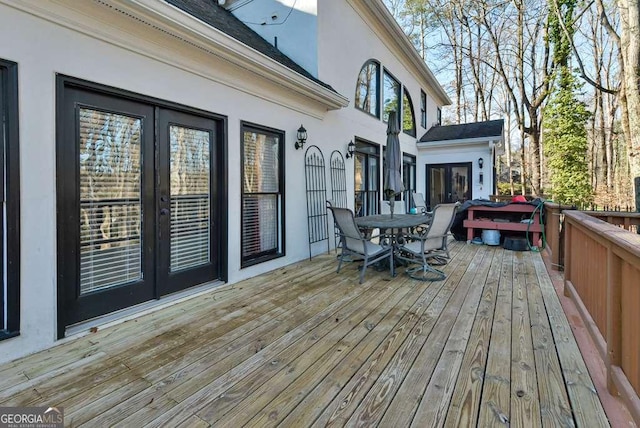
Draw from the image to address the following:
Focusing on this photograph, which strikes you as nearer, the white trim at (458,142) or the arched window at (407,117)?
the white trim at (458,142)

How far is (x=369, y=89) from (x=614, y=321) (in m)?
6.73

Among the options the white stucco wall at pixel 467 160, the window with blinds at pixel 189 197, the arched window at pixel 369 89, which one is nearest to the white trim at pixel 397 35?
the arched window at pixel 369 89

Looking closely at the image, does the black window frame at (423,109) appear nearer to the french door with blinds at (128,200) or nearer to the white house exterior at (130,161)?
the white house exterior at (130,161)

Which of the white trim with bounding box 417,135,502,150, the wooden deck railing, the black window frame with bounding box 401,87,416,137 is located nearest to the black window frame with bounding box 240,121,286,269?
the wooden deck railing

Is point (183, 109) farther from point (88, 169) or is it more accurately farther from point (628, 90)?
point (628, 90)

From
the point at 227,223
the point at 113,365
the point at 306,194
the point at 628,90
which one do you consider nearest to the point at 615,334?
the point at 113,365

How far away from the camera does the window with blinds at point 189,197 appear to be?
3393 mm

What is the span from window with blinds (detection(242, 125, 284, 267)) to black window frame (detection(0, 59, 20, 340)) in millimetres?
2222

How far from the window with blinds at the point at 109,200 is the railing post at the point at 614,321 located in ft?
11.5

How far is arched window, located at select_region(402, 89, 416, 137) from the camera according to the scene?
31.7 ft

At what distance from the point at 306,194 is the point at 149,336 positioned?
10.7ft

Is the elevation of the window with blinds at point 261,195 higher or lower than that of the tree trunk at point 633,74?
lower

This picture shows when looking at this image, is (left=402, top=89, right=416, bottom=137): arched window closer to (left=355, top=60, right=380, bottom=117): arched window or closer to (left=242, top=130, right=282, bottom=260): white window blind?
(left=355, top=60, right=380, bottom=117): arched window

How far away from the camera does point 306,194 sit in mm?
5371
